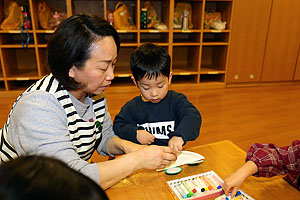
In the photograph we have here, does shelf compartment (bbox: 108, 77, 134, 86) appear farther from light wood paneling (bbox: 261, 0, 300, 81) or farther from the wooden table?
the wooden table

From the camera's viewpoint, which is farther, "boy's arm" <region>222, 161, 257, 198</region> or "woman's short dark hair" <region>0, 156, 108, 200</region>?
"boy's arm" <region>222, 161, 257, 198</region>

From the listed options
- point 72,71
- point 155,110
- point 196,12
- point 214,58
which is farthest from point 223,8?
point 72,71

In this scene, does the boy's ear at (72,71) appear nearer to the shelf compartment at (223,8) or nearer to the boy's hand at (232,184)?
the boy's hand at (232,184)

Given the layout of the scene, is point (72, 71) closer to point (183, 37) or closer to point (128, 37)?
point (128, 37)

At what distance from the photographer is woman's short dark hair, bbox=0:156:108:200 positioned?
24 cm

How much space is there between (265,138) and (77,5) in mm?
3069

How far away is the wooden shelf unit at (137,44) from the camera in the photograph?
10.8ft

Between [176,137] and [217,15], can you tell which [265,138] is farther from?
[217,15]

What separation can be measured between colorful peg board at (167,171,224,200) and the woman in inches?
4.3

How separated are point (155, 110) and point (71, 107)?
510 mm

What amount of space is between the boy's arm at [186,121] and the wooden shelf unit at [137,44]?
230 cm

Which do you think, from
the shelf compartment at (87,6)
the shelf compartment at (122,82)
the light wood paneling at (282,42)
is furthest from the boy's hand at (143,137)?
the light wood paneling at (282,42)

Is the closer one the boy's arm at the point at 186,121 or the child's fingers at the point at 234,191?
the child's fingers at the point at 234,191

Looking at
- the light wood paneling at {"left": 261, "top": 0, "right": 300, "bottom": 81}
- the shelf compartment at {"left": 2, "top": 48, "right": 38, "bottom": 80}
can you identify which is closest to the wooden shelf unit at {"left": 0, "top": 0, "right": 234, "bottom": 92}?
the shelf compartment at {"left": 2, "top": 48, "right": 38, "bottom": 80}
